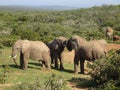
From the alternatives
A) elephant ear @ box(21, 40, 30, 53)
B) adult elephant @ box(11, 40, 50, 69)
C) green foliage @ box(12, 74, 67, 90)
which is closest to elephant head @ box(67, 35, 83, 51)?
adult elephant @ box(11, 40, 50, 69)

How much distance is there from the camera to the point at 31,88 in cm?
836

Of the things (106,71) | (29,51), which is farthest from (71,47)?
(106,71)

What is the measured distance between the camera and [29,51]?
15.6 m

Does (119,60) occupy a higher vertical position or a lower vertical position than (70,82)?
higher

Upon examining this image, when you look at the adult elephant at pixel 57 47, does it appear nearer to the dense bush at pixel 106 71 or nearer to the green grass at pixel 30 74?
the green grass at pixel 30 74

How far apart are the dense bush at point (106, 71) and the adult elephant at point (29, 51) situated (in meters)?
3.58

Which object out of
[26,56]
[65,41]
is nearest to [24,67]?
[26,56]

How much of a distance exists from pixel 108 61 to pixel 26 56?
13.5 ft

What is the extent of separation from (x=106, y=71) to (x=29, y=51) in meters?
4.40

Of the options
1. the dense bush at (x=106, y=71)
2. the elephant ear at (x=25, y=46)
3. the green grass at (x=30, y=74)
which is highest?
Answer: the elephant ear at (x=25, y=46)

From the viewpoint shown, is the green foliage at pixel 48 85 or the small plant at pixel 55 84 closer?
the green foliage at pixel 48 85

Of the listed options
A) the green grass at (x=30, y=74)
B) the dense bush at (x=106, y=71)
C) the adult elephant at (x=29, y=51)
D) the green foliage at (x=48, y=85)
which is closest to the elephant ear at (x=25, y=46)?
the adult elephant at (x=29, y=51)

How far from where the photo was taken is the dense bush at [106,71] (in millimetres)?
11914

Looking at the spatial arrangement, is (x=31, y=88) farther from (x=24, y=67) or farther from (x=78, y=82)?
(x=24, y=67)
